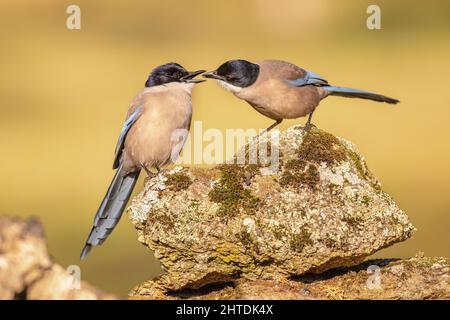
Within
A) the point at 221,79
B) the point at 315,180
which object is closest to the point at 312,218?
the point at 315,180

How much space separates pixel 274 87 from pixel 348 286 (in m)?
2.87

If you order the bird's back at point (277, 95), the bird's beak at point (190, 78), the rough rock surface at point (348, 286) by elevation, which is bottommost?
the rough rock surface at point (348, 286)

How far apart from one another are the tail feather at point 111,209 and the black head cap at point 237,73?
1634 mm

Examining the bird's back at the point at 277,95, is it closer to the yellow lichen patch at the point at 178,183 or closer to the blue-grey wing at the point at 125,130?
the blue-grey wing at the point at 125,130

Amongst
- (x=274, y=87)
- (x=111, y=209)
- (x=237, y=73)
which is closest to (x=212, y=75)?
(x=237, y=73)

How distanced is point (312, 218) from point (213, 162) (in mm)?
1564

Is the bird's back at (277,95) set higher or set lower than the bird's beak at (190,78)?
lower

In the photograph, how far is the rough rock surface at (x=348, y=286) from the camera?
895 centimetres

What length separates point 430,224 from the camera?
699 inches

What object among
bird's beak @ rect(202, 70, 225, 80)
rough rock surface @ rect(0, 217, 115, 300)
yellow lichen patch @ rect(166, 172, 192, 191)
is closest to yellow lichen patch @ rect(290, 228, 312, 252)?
yellow lichen patch @ rect(166, 172, 192, 191)

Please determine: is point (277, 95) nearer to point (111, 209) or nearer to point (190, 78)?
point (190, 78)

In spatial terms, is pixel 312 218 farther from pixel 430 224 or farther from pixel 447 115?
pixel 447 115

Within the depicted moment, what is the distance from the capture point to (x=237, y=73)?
10781mm

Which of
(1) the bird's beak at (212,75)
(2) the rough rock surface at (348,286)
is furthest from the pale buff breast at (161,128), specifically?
(2) the rough rock surface at (348,286)
